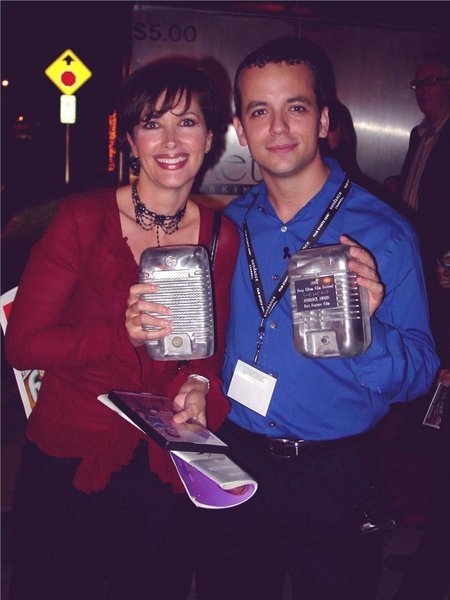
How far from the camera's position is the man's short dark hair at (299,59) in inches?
80.7

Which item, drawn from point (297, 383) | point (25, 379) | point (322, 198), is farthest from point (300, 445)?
point (25, 379)

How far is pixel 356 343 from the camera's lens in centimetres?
157

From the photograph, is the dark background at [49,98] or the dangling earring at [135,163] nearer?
the dangling earring at [135,163]

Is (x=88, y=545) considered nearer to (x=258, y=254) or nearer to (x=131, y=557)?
(x=131, y=557)

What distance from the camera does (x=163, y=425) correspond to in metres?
1.60

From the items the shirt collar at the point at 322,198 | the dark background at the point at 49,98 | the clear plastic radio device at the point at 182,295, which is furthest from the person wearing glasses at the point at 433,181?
the dark background at the point at 49,98

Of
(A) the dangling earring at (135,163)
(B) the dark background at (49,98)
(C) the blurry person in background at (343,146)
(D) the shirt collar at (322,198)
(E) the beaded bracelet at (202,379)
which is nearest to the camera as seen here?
(E) the beaded bracelet at (202,379)

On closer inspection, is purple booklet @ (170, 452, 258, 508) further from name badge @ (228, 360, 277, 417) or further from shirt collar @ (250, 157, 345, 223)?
shirt collar @ (250, 157, 345, 223)

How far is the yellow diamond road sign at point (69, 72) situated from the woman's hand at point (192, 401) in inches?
455

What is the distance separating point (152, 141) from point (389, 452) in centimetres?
334

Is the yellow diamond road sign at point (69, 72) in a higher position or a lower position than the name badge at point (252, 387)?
higher

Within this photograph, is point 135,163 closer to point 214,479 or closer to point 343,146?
point 214,479

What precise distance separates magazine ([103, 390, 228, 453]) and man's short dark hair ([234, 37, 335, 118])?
1.07 m

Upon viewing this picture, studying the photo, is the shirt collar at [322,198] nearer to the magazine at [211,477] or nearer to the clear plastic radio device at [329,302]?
the clear plastic radio device at [329,302]
